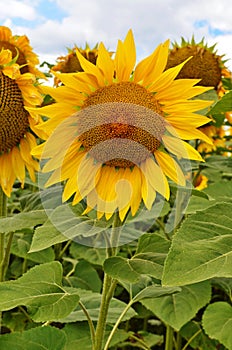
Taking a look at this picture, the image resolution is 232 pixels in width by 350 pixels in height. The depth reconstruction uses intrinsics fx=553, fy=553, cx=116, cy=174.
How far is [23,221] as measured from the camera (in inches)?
41.5

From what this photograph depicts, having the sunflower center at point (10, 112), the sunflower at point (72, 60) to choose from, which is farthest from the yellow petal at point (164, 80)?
the sunflower at point (72, 60)

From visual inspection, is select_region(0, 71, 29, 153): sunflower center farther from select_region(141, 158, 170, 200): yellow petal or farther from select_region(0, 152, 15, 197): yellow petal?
select_region(141, 158, 170, 200): yellow petal

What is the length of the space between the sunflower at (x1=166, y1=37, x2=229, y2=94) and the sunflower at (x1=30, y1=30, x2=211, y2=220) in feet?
2.61

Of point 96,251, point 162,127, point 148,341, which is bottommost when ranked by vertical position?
point 148,341

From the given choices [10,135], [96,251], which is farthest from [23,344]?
[96,251]

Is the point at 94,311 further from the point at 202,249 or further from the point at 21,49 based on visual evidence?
the point at 21,49

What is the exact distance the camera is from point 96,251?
1986 mm

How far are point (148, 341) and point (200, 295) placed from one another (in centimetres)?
58

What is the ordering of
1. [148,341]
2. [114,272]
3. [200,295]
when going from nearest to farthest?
1. [114,272]
2. [200,295]
3. [148,341]

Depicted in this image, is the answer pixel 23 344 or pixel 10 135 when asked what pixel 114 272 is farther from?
pixel 10 135

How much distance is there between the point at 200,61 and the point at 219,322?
2.94ft

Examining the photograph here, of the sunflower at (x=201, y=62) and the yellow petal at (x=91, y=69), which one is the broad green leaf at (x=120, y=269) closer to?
the yellow petal at (x=91, y=69)

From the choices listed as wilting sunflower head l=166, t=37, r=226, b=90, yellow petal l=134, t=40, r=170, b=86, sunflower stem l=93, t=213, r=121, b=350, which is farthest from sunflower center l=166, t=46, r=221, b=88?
sunflower stem l=93, t=213, r=121, b=350

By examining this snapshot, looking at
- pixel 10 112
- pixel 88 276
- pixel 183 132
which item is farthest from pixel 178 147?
pixel 88 276
